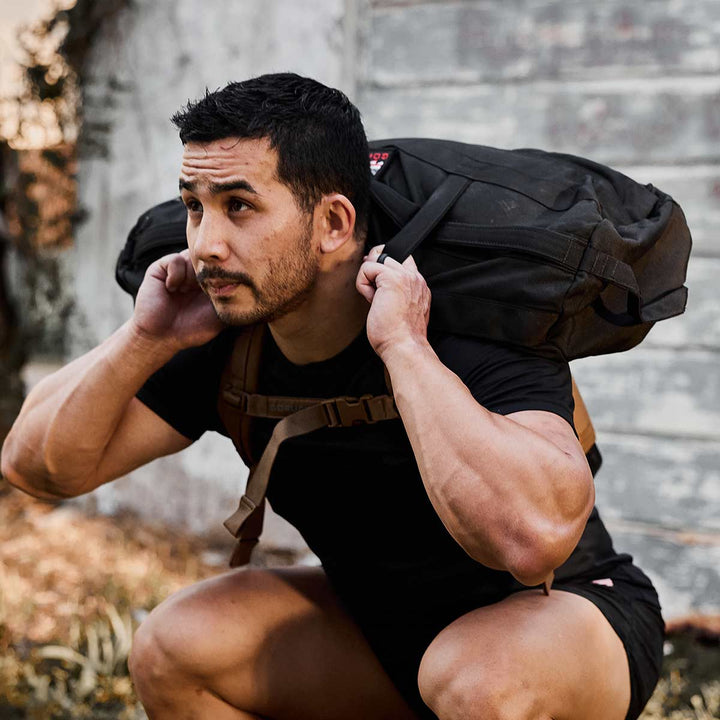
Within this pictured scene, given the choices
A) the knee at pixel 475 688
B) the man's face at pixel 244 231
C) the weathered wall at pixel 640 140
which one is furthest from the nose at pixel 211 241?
the weathered wall at pixel 640 140

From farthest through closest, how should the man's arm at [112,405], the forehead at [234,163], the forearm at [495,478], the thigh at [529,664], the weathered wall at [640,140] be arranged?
the weathered wall at [640,140]
the man's arm at [112,405]
the forehead at [234,163]
the thigh at [529,664]
the forearm at [495,478]

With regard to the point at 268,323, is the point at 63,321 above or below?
below

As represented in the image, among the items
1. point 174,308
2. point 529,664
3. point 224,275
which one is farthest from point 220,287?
point 529,664

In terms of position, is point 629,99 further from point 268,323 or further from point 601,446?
point 268,323

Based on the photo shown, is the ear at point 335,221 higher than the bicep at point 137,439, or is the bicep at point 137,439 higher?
the ear at point 335,221

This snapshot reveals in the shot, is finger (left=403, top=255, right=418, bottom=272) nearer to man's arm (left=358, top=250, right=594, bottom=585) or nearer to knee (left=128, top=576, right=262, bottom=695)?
man's arm (left=358, top=250, right=594, bottom=585)

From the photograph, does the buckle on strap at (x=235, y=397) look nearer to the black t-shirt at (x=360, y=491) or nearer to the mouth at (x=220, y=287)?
the black t-shirt at (x=360, y=491)

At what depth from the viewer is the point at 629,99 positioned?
3797 millimetres

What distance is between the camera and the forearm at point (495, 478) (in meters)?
1.93

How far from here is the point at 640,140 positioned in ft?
12.5

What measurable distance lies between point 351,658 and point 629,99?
227cm

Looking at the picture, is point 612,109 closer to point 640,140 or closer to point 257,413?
point 640,140

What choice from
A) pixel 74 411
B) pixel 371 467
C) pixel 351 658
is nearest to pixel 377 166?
pixel 371 467

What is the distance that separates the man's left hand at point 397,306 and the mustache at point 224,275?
248mm
